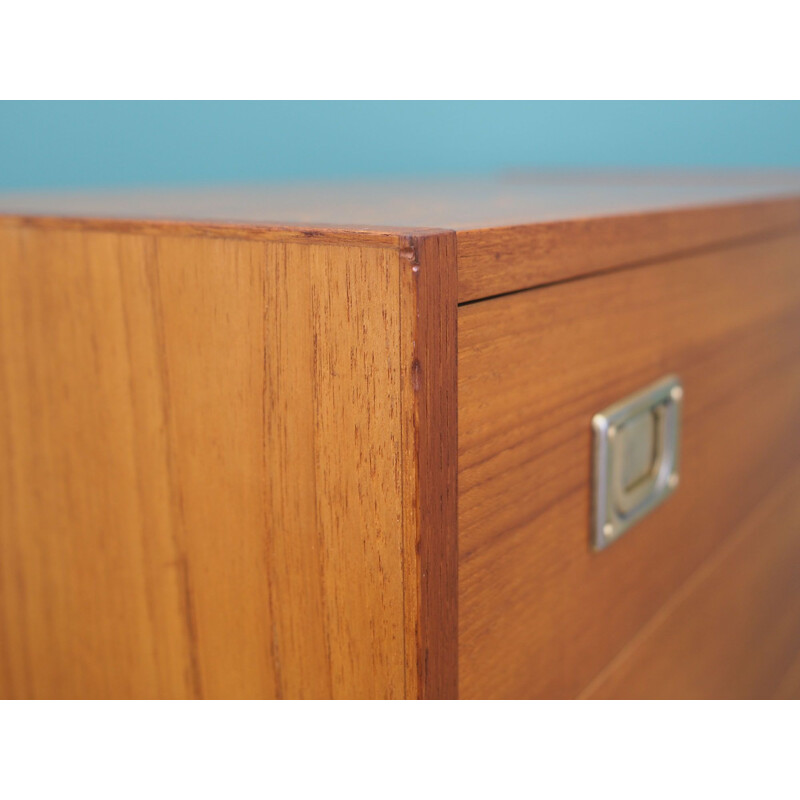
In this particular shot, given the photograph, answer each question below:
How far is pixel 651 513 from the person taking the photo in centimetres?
43

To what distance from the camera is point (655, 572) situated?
0.45 metres

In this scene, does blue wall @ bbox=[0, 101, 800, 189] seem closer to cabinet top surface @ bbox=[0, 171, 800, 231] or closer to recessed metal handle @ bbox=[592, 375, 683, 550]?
cabinet top surface @ bbox=[0, 171, 800, 231]

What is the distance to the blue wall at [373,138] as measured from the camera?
29.9 inches

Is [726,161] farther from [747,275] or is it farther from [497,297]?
[497,297]

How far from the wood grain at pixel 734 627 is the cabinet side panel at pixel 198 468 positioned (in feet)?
0.53

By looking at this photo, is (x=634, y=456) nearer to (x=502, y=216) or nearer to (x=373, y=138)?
(x=502, y=216)

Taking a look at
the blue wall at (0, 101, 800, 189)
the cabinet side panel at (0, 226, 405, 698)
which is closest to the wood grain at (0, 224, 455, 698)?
the cabinet side panel at (0, 226, 405, 698)

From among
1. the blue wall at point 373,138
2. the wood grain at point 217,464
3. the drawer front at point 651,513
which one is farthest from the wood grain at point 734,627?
the blue wall at point 373,138

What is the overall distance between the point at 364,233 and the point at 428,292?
2 centimetres

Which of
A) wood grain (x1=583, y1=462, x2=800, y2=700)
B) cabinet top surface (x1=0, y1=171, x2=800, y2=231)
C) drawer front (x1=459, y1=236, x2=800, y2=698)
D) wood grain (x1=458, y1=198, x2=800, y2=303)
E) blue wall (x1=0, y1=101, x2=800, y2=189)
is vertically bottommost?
wood grain (x1=583, y1=462, x2=800, y2=700)

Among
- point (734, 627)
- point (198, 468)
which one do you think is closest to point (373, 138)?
point (734, 627)

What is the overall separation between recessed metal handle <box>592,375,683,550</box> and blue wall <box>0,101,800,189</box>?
0.48 meters

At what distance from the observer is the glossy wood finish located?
0.28 metres

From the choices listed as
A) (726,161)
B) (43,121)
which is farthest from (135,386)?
(726,161)
